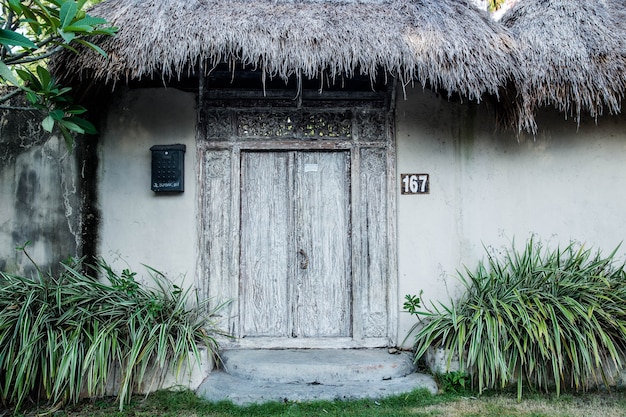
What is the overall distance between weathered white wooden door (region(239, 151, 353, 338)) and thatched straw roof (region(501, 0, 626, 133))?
1793 millimetres

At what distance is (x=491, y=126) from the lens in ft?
16.2

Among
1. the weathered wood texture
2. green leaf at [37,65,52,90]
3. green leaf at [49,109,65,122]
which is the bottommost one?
the weathered wood texture

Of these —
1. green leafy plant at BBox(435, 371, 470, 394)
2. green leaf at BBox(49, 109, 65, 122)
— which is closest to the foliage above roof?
green leaf at BBox(49, 109, 65, 122)

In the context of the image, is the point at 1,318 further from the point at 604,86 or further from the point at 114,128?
the point at 604,86

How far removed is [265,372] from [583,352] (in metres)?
2.52

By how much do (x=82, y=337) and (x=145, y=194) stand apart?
1.47 meters

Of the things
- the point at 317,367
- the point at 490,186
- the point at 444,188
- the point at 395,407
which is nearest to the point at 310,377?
the point at 317,367

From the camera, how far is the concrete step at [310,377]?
3941 millimetres

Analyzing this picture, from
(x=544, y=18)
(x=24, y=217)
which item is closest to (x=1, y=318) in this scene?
(x=24, y=217)

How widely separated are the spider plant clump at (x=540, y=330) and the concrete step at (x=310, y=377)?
0.28m

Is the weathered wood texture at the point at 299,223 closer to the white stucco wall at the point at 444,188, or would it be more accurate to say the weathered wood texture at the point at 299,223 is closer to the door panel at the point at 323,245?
the door panel at the point at 323,245

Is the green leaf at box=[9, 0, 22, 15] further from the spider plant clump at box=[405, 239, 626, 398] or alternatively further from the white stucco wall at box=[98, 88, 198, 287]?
the spider plant clump at box=[405, 239, 626, 398]

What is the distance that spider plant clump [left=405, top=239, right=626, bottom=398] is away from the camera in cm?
393

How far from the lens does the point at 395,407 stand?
3.82 m
